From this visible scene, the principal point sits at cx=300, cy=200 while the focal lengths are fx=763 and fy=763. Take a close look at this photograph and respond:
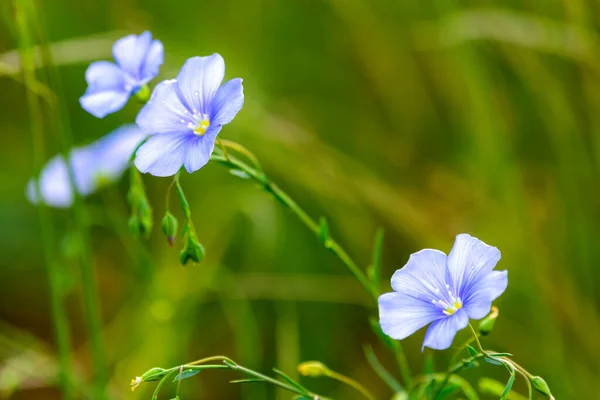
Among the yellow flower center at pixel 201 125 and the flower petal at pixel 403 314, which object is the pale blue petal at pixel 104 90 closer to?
the yellow flower center at pixel 201 125

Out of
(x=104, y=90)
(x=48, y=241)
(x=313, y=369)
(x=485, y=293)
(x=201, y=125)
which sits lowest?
(x=313, y=369)

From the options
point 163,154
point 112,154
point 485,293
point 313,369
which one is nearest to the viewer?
point 485,293

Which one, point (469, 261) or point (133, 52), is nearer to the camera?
point (469, 261)

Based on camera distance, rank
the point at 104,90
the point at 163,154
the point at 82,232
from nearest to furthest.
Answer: the point at 163,154 < the point at 104,90 < the point at 82,232

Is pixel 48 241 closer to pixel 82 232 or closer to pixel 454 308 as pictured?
pixel 82 232

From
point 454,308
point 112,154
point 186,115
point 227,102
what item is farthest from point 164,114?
point 112,154

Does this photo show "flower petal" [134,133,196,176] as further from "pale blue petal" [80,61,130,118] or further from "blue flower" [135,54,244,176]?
"pale blue petal" [80,61,130,118]

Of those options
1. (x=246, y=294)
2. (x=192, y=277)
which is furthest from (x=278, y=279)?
(x=192, y=277)
